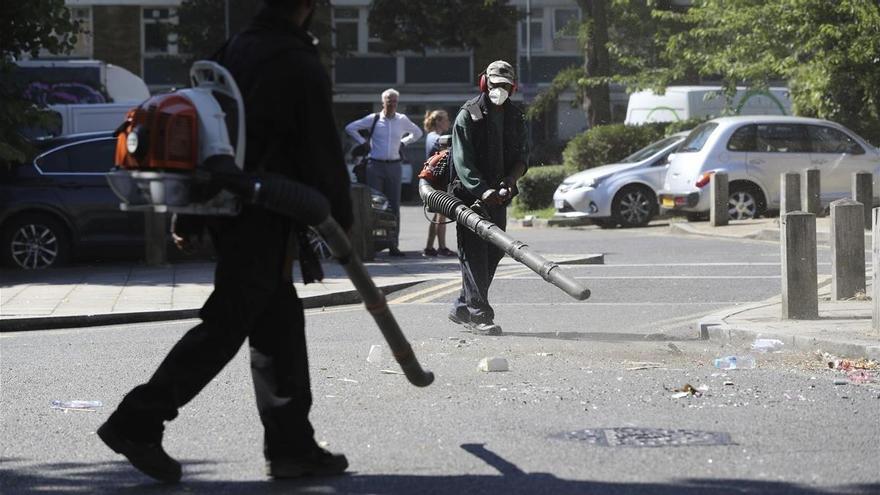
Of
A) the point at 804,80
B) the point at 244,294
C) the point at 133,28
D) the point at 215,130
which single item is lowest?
the point at 244,294

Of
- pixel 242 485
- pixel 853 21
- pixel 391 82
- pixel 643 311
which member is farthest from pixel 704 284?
pixel 391 82

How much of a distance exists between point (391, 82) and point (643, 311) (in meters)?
43.6

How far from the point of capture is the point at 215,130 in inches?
208

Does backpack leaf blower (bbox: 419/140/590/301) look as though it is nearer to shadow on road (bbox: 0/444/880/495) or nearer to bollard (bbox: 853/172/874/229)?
shadow on road (bbox: 0/444/880/495)

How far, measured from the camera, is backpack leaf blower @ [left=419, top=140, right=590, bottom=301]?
335 inches

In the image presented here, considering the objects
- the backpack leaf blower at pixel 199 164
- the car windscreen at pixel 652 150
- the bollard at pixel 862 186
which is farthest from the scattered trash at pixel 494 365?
the car windscreen at pixel 652 150

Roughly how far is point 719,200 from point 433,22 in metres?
26.4

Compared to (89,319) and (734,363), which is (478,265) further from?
(89,319)

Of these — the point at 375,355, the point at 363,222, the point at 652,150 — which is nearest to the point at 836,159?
the point at 652,150

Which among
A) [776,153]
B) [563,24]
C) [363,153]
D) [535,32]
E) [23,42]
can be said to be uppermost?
[563,24]

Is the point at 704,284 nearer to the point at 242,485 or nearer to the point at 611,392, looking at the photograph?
the point at 611,392

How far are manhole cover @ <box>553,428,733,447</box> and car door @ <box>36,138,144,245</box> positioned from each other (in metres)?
10.8

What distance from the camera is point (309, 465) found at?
18.9ft

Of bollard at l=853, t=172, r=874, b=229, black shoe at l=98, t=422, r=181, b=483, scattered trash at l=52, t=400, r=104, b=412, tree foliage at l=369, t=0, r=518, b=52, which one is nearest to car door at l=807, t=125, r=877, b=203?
bollard at l=853, t=172, r=874, b=229
